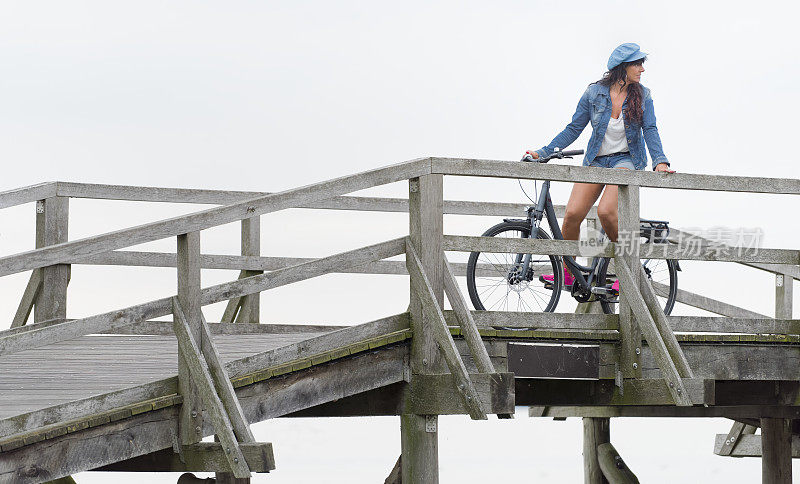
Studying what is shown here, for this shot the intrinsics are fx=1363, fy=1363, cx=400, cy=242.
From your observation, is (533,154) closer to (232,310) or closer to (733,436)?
(232,310)

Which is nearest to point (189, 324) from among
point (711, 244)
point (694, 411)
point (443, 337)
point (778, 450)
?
point (443, 337)

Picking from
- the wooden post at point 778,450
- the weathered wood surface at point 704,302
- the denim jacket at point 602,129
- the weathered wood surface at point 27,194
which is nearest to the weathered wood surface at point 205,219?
the denim jacket at point 602,129

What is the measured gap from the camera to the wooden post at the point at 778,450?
11.1 meters

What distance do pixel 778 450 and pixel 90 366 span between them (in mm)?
5904

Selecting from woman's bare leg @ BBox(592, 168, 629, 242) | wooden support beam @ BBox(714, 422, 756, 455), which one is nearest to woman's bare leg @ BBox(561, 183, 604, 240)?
woman's bare leg @ BBox(592, 168, 629, 242)

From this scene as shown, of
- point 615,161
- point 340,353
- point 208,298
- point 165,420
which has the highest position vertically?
point 615,161

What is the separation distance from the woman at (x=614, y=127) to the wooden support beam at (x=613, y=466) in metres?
3.39

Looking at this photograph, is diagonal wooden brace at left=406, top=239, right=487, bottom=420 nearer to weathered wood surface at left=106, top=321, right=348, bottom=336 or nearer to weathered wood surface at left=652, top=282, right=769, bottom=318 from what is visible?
weathered wood surface at left=106, top=321, right=348, bottom=336

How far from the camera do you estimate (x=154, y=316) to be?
6.55 meters

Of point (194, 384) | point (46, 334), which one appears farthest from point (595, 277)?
point (46, 334)

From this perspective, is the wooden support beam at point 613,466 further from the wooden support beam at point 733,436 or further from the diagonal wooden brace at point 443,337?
the diagonal wooden brace at point 443,337

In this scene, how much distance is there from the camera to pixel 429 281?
24.9ft

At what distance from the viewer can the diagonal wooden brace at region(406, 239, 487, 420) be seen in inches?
290

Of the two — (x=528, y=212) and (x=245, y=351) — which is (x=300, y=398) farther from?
(x=528, y=212)
